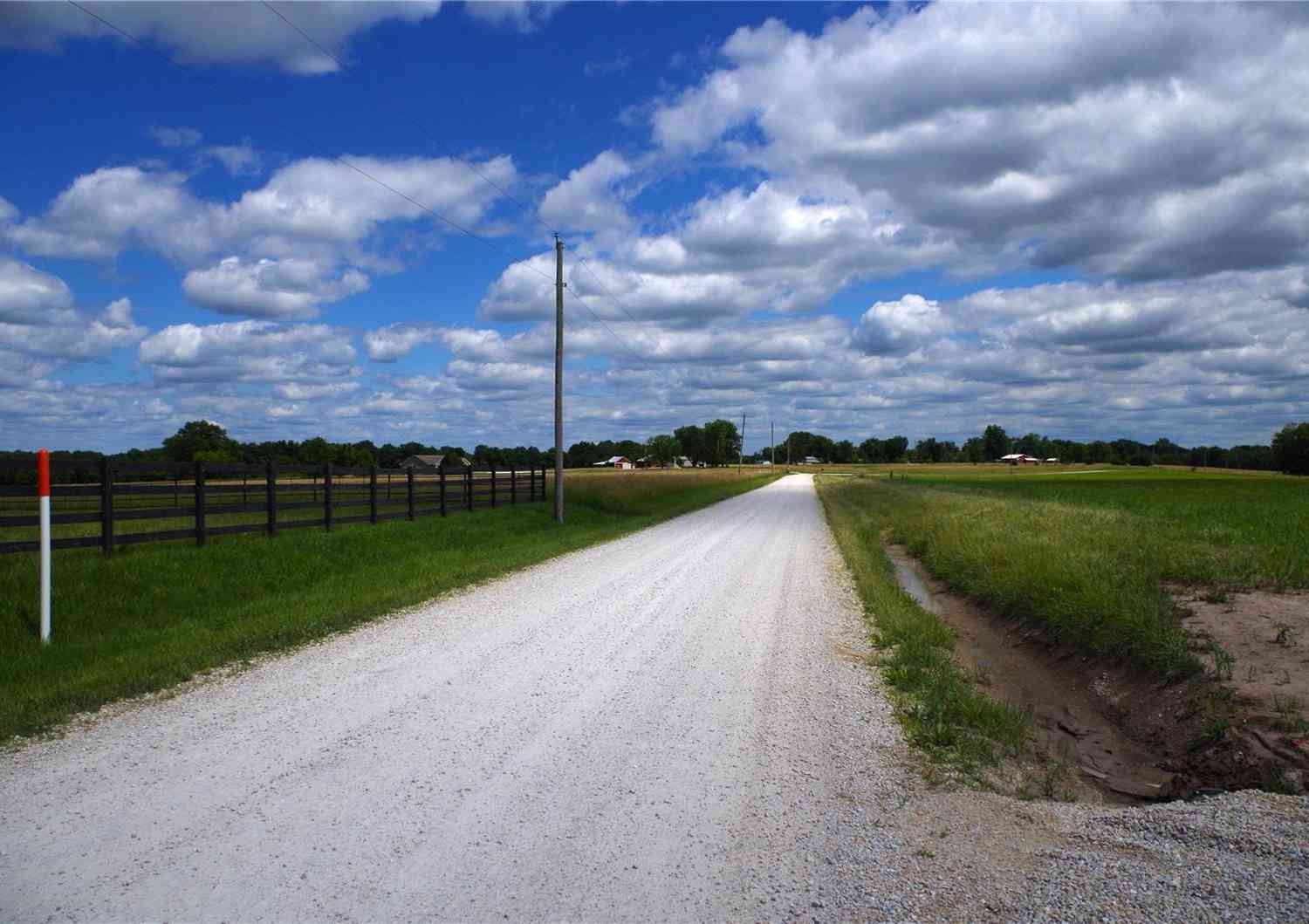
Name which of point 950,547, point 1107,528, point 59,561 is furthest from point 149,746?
point 1107,528

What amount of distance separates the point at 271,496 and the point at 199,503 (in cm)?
213

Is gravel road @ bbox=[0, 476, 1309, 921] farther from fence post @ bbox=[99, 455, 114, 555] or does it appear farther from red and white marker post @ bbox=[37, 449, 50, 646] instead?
fence post @ bbox=[99, 455, 114, 555]

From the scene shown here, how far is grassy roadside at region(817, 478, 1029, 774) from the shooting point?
6262 mm

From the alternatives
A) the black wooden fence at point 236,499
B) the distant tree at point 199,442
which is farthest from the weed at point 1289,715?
the distant tree at point 199,442

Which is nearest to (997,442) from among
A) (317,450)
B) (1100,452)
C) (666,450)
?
(1100,452)

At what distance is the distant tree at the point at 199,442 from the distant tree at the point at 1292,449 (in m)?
93.5

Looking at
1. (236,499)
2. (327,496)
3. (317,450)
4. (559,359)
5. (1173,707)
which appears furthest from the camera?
(317,450)

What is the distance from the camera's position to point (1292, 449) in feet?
301

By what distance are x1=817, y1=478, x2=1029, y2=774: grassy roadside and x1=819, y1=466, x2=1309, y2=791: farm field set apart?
26 mm

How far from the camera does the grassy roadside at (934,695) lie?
20.5 feet

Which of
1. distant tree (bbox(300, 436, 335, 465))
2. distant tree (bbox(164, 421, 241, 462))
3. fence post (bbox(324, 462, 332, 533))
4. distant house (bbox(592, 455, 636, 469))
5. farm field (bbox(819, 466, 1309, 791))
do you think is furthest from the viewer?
distant house (bbox(592, 455, 636, 469))

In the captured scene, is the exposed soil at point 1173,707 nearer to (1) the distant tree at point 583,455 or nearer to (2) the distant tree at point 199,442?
(2) the distant tree at point 199,442

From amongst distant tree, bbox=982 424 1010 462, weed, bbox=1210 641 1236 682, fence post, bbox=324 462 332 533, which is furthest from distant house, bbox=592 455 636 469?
weed, bbox=1210 641 1236 682

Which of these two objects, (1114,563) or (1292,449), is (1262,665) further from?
(1292,449)
